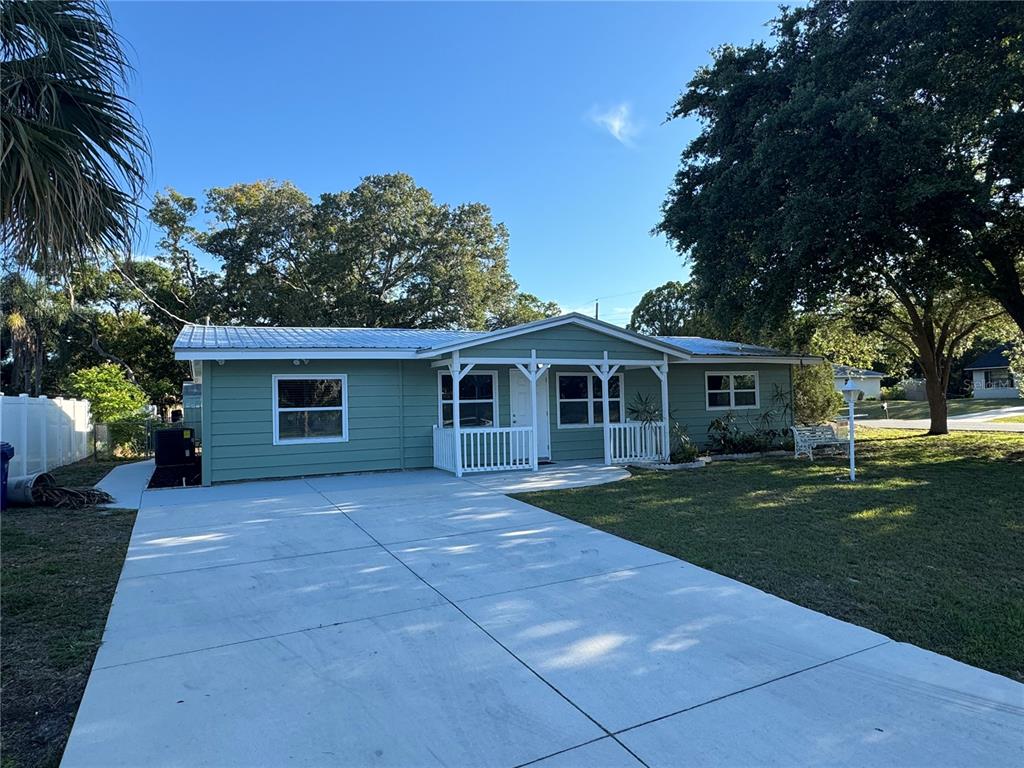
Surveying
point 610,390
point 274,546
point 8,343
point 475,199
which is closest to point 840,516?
point 274,546

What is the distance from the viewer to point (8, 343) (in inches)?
989

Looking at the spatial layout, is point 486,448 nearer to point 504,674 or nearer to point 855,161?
point 504,674

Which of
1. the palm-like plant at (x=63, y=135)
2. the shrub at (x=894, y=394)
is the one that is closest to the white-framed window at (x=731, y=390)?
the palm-like plant at (x=63, y=135)

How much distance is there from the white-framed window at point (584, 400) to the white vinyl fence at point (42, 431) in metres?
10.3

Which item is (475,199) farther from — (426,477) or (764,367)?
(426,477)

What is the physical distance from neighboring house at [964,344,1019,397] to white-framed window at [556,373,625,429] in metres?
38.6

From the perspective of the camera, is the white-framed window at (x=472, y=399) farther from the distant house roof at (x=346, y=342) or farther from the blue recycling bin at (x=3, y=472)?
the blue recycling bin at (x=3, y=472)

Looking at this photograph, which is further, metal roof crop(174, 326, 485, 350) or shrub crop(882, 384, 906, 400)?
shrub crop(882, 384, 906, 400)

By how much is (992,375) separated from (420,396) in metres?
45.6

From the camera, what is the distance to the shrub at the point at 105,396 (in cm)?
1764

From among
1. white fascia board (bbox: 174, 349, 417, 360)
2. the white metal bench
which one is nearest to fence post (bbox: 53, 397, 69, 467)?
white fascia board (bbox: 174, 349, 417, 360)

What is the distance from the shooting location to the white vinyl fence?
10409mm

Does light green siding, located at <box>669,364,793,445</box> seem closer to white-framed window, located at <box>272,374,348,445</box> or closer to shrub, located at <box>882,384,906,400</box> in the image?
white-framed window, located at <box>272,374,348,445</box>

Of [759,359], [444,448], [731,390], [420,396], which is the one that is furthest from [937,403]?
[420,396]
